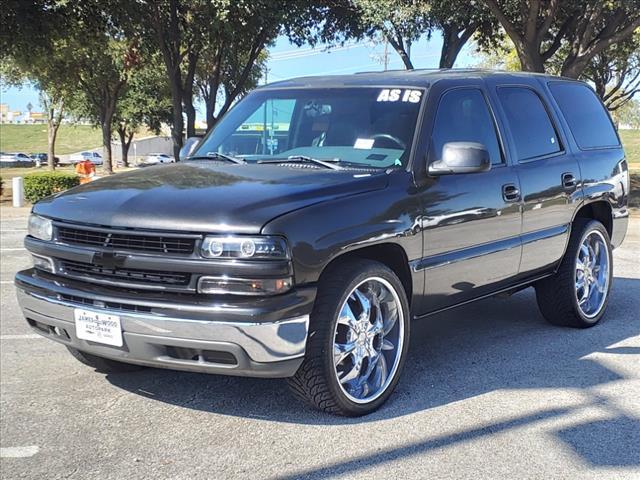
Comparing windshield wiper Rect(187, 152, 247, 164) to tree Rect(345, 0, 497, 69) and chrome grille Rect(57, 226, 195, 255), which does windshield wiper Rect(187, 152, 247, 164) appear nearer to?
chrome grille Rect(57, 226, 195, 255)

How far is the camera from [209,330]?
341 cm

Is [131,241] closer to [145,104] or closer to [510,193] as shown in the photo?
[510,193]

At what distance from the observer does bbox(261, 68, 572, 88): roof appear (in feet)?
15.9

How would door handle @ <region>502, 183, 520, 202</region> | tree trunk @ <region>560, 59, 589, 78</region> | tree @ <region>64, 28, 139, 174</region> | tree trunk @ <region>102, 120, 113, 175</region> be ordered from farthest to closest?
tree trunk @ <region>102, 120, 113, 175</region>, tree @ <region>64, 28, 139, 174</region>, tree trunk @ <region>560, 59, 589, 78</region>, door handle @ <region>502, 183, 520, 202</region>

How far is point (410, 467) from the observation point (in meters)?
3.41

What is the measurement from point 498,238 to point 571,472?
191cm

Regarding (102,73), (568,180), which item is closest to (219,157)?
(568,180)

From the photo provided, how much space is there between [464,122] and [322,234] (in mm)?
1743

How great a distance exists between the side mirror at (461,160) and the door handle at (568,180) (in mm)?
1510

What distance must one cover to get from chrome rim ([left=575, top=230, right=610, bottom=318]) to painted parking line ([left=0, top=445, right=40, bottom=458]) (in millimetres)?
4208

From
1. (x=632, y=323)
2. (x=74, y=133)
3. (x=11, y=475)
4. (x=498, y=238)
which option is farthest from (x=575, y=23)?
(x=74, y=133)

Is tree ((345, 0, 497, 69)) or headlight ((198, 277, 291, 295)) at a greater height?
tree ((345, 0, 497, 69))

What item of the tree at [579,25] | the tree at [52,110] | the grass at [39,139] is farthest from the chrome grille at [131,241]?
the grass at [39,139]

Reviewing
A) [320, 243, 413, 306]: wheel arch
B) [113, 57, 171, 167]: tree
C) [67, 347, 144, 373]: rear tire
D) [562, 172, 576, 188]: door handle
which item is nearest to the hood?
[320, 243, 413, 306]: wheel arch
